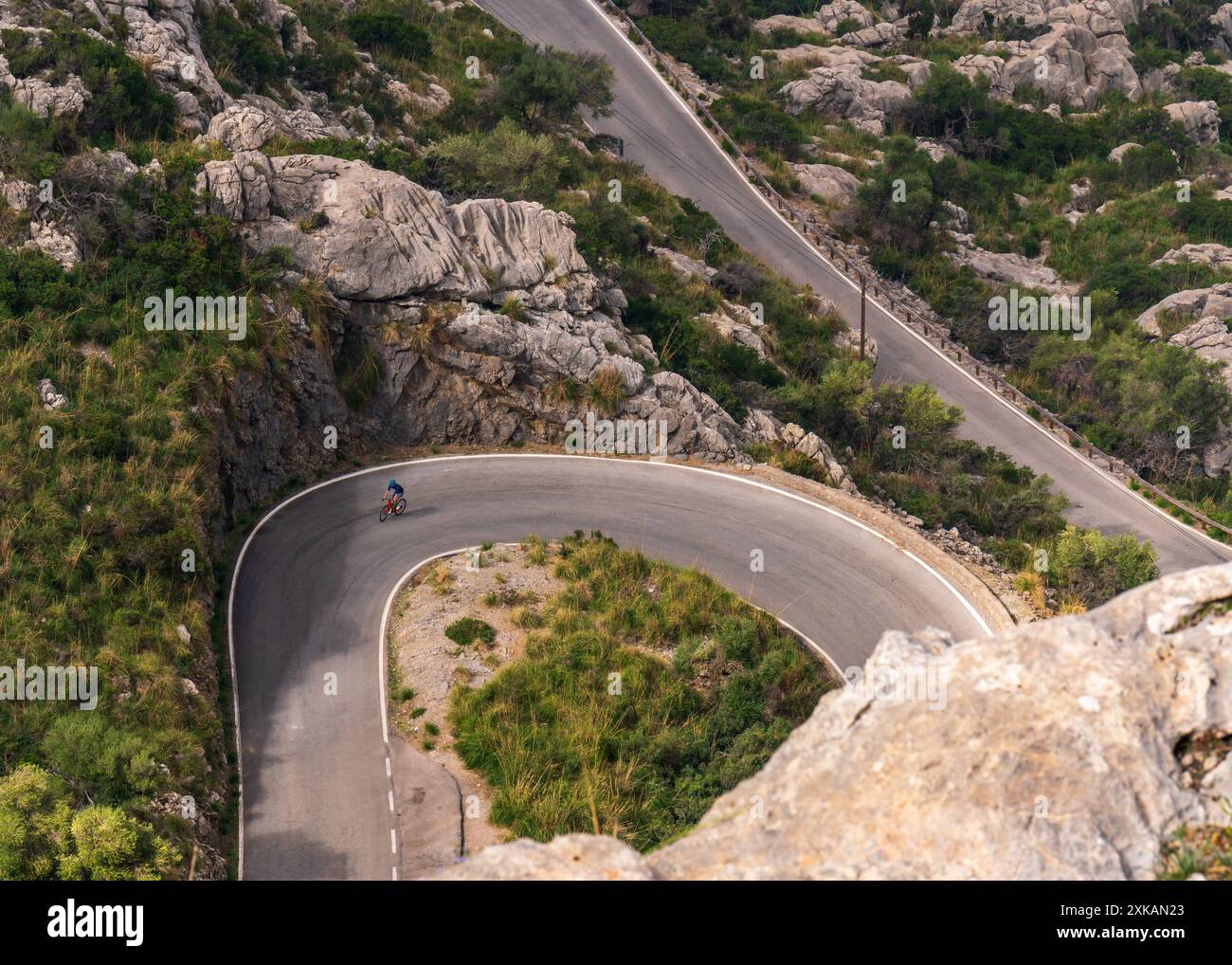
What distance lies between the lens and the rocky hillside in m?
8.83

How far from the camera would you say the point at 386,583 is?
31234mm

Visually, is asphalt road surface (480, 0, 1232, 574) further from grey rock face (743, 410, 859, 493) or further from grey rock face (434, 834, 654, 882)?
grey rock face (434, 834, 654, 882)

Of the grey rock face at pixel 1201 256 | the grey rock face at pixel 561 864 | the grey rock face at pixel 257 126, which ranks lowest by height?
the grey rock face at pixel 561 864

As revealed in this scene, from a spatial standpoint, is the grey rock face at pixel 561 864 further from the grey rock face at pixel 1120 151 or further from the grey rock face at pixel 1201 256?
the grey rock face at pixel 1120 151

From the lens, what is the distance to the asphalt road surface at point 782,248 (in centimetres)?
4809

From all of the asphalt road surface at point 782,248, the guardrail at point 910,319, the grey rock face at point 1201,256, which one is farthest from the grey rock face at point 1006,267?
the asphalt road surface at point 782,248

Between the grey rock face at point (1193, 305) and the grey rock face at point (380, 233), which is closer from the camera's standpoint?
the grey rock face at point (380, 233)

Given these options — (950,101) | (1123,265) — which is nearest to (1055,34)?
(950,101)

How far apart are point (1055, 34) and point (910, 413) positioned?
56209mm

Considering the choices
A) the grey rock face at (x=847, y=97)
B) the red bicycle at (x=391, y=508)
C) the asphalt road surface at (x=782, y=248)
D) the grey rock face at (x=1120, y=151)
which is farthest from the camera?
the grey rock face at (x=847, y=97)

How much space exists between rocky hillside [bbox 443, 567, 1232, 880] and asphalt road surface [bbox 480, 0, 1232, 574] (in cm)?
3706

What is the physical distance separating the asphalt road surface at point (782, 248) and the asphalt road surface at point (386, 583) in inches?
671

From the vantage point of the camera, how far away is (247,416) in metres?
33.4

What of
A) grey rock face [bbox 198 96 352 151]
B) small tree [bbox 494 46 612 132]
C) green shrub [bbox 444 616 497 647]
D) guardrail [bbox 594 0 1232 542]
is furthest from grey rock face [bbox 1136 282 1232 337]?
green shrub [bbox 444 616 497 647]
